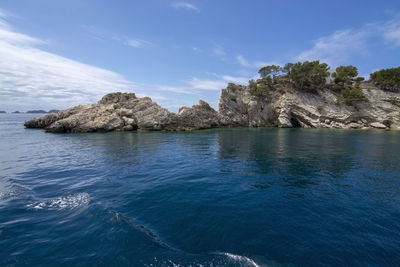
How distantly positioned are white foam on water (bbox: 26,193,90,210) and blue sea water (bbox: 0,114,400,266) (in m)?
0.04

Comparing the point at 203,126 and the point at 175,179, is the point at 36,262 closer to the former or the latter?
the point at 175,179

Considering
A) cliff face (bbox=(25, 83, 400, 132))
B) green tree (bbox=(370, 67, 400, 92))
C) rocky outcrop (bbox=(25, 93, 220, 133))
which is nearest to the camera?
rocky outcrop (bbox=(25, 93, 220, 133))

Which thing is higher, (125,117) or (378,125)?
(125,117)

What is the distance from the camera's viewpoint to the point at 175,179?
37.9 feet

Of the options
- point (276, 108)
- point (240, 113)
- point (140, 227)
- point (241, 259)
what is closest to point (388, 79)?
point (276, 108)

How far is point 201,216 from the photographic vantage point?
6.97m

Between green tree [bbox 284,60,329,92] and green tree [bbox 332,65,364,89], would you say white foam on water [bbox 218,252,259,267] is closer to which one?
green tree [bbox 284,60,329,92]

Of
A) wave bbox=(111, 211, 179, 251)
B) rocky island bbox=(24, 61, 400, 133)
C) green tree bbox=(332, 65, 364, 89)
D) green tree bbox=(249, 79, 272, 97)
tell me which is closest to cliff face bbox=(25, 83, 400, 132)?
rocky island bbox=(24, 61, 400, 133)

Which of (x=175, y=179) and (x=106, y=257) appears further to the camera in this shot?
(x=175, y=179)

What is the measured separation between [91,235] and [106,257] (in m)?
1.34

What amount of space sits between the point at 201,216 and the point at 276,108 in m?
54.3

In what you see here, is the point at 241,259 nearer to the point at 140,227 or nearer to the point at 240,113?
the point at 140,227

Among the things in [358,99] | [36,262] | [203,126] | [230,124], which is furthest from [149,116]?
[358,99]

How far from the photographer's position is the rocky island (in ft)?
148
